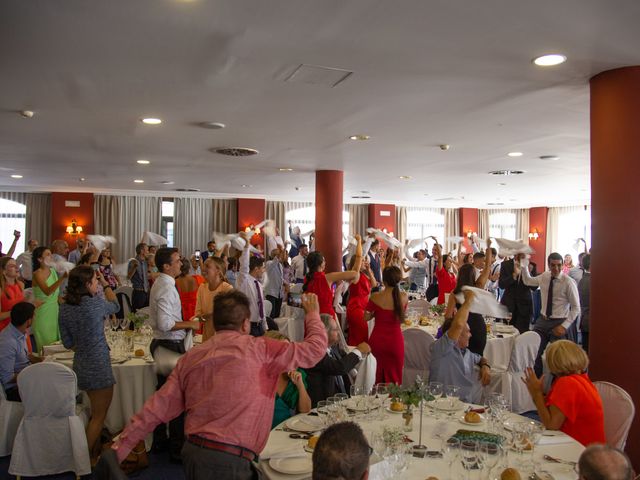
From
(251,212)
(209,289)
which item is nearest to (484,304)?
(209,289)

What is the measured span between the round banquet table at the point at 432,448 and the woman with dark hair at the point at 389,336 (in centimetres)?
160

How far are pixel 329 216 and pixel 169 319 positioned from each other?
617 centimetres

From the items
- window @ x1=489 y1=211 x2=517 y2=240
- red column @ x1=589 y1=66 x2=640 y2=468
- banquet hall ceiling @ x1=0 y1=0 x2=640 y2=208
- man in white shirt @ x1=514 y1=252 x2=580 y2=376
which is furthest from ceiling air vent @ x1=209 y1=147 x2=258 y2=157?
window @ x1=489 y1=211 x2=517 y2=240

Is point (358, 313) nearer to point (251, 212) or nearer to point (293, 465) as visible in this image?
point (293, 465)

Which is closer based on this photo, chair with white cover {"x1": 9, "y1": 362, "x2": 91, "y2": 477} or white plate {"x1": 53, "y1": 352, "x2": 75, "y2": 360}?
chair with white cover {"x1": 9, "y1": 362, "x2": 91, "y2": 477}

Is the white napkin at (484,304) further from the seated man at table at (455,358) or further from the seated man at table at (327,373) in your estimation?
the seated man at table at (327,373)

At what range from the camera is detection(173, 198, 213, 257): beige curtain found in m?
17.4

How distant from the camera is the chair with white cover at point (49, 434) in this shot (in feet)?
13.5

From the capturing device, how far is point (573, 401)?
296 centimetres

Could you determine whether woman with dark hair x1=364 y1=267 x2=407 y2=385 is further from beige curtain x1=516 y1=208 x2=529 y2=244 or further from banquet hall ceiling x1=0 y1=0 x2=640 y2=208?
beige curtain x1=516 y1=208 x2=529 y2=244

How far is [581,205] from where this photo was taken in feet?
63.9

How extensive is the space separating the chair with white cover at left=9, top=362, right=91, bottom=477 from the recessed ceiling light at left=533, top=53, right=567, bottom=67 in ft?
13.9

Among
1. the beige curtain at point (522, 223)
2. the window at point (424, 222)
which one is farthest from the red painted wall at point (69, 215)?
the beige curtain at point (522, 223)

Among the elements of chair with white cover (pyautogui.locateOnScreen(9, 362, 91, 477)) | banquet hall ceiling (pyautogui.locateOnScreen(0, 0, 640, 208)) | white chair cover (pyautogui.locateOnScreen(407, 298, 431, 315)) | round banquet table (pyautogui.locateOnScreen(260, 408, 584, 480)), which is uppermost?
banquet hall ceiling (pyautogui.locateOnScreen(0, 0, 640, 208))
